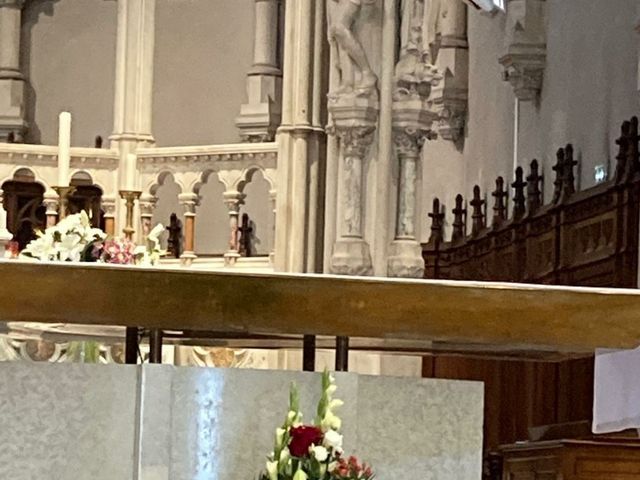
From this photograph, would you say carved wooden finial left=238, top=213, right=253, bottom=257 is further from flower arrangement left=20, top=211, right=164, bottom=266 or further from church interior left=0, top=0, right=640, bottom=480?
flower arrangement left=20, top=211, right=164, bottom=266

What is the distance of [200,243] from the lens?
44.4ft

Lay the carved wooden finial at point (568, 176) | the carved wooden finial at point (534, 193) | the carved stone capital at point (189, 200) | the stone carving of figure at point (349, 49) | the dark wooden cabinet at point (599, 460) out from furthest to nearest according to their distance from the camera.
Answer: the carved wooden finial at point (534, 193)
the carved wooden finial at point (568, 176)
the carved stone capital at point (189, 200)
the stone carving of figure at point (349, 49)
the dark wooden cabinet at point (599, 460)

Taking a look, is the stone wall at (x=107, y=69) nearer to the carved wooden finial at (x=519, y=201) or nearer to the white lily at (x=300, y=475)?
the carved wooden finial at (x=519, y=201)

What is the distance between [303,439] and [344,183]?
249 inches

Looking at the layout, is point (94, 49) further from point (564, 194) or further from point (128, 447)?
point (128, 447)

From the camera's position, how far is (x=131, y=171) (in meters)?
10.4

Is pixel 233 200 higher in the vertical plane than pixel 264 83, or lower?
lower

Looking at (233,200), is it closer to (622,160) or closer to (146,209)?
(146,209)

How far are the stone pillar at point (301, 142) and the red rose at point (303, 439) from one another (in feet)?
20.6

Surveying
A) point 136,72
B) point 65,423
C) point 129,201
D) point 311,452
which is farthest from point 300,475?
point 136,72

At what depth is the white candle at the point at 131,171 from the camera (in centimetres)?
→ 1041

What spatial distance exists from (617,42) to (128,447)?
872 cm

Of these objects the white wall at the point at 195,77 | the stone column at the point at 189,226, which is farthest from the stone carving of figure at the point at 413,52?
the white wall at the point at 195,77

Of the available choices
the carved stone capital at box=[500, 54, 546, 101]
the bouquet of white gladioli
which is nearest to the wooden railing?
the carved stone capital at box=[500, 54, 546, 101]
